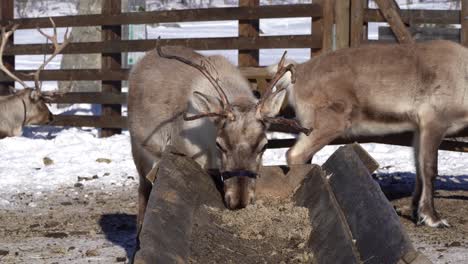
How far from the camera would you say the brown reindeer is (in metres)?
7.79

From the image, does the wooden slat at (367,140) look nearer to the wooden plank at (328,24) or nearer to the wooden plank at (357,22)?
the wooden plank at (357,22)

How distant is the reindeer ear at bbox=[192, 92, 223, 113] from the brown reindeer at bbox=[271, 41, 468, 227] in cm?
216

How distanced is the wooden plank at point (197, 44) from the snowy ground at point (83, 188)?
4.06 feet

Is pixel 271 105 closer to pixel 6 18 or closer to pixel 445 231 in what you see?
pixel 445 231

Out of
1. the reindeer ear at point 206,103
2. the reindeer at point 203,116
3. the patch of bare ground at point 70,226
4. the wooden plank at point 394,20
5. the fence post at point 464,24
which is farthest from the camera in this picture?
the fence post at point 464,24

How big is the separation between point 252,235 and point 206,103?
0.93 meters

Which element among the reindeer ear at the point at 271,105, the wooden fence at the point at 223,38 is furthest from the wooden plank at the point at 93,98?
the reindeer ear at the point at 271,105

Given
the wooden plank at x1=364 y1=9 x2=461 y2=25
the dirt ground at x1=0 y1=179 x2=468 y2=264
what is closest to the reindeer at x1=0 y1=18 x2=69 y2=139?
the dirt ground at x1=0 y1=179 x2=468 y2=264

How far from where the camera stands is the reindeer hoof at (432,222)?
7.59 meters

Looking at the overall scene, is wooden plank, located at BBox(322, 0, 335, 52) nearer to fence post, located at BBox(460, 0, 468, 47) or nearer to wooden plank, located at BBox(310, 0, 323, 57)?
wooden plank, located at BBox(310, 0, 323, 57)

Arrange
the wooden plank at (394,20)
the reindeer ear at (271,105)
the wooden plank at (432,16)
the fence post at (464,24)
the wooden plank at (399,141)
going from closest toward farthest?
the reindeer ear at (271,105) < the wooden plank at (399,141) < the wooden plank at (394,20) < the fence post at (464,24) < the wooden plank at (432,16)

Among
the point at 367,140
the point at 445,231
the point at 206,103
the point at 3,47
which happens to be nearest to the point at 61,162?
the point at 3,47

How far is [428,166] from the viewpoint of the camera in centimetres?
778

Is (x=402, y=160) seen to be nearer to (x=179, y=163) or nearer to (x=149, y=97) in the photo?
(x=149, y=97)
